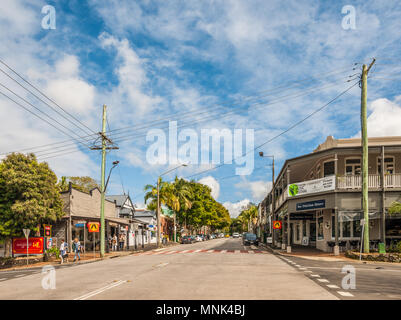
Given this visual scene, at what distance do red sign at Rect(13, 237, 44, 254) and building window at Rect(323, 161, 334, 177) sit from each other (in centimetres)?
2254

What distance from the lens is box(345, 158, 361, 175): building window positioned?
30781 millimetres

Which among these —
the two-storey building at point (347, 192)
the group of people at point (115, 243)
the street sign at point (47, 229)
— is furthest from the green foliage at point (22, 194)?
the two-storey building at point (347, 192)

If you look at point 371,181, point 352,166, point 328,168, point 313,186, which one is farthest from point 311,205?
point 352,166

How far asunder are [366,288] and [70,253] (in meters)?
26.5

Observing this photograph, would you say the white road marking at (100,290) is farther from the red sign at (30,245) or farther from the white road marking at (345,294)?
the red sign at (30,245)

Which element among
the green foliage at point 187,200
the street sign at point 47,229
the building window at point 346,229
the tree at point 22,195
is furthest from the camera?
the green foliage at point 187,200

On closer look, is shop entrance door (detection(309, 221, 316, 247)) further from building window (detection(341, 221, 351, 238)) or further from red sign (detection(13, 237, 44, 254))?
red sign (detection(13, 237, 44, 254))

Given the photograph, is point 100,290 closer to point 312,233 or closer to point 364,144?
point 364,144

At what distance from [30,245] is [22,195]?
3989 mm

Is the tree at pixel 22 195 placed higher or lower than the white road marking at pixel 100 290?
higher

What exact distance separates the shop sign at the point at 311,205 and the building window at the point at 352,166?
3.98 m

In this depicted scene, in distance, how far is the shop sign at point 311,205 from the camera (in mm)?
28516

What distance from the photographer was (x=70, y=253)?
3231 cm
